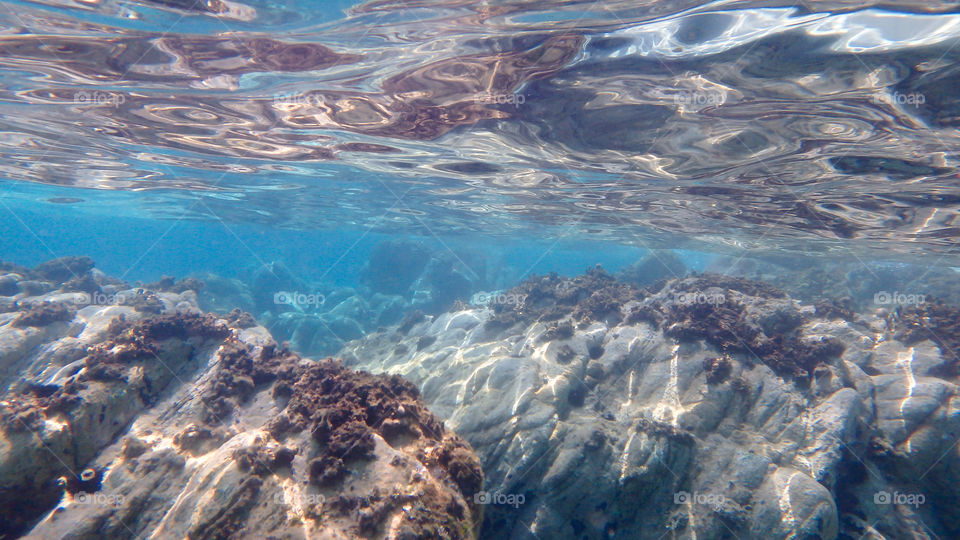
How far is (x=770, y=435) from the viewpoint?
809 centimetres

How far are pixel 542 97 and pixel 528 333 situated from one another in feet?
23.5

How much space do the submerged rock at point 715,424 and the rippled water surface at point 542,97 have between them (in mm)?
4381

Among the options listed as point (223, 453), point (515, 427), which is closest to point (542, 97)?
point (515, 427)

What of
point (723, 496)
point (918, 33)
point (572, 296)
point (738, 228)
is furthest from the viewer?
point (738, 228)

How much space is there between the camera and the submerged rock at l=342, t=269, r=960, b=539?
23.7 feet

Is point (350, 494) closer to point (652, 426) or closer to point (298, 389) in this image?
point (298, 389)

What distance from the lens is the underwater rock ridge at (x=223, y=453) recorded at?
3.96 meters

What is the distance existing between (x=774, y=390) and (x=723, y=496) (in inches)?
112

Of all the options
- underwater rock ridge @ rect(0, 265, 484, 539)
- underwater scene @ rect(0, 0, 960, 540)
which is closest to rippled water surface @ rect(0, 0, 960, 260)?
underwater scene @ rect(0, 0, 960, 540)

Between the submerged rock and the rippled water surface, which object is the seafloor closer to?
the submerged rock

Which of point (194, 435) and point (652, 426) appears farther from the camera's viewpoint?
point (652, 426)

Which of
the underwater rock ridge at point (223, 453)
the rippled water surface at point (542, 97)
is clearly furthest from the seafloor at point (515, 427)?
the rippled water surface at point (542, 97)

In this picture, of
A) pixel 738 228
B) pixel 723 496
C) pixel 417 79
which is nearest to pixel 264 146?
pixel 417 79

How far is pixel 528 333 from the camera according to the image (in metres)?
13.2
